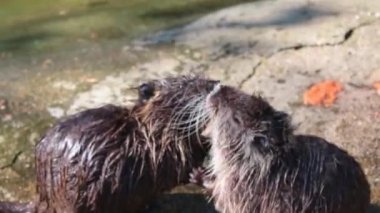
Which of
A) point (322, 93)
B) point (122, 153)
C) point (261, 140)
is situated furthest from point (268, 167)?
point (322, 93)

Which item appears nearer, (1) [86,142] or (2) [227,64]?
(1) [86,142]

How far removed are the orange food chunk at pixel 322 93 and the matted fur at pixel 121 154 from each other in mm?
1089

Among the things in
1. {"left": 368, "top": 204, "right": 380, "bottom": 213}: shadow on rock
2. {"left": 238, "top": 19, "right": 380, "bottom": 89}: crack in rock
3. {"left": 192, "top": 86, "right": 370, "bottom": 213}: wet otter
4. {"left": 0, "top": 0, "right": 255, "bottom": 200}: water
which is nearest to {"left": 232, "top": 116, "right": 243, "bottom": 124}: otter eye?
{"left": 192, "top": 86, "right": 370, "bottom": 213}: wet otter

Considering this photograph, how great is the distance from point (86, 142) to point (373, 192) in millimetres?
1228

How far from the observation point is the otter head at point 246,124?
12.4 feet

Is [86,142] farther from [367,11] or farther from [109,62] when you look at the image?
[367,11]

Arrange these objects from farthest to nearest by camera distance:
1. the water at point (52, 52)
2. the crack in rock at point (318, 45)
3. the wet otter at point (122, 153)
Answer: the crack in rock at point (318, 45) → the water at point (52, 52) → the wet otter at point (122, 153)

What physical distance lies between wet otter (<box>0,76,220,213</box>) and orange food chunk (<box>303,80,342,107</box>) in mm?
1090

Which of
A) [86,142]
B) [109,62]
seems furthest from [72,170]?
[109,62]

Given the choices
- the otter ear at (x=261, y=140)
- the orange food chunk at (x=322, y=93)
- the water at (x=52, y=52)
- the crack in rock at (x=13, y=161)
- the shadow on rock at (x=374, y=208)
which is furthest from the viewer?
the orange food chunk at (x=322, y=93)

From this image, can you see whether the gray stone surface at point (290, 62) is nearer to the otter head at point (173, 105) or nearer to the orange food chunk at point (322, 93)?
the orange food chunk at point (322, 93)

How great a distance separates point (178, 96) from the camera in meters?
4.02

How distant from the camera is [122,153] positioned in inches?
156

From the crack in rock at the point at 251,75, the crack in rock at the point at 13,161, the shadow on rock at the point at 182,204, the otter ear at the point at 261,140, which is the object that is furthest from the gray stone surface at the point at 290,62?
the otter ear at the point at 261,140
